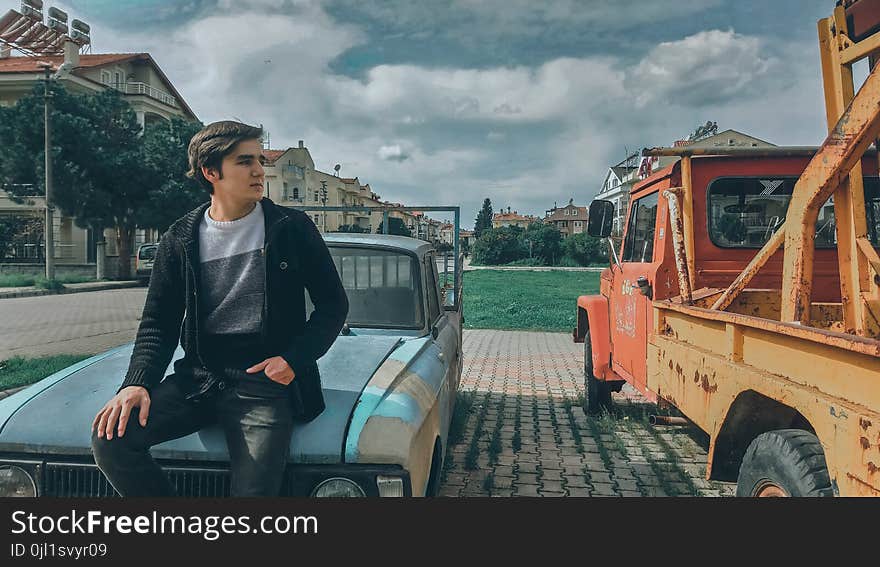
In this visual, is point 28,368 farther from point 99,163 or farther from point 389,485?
point 99,163

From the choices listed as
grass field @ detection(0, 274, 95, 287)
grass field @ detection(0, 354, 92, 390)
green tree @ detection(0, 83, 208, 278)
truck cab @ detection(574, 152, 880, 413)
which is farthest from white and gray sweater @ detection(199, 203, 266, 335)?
grass field @ detection(0, 274, 95, 287)

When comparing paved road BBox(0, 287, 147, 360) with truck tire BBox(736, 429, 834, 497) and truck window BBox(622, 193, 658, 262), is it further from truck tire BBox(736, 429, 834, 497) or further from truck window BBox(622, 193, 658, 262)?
truck tire BBox(736, 429, 834, 497)

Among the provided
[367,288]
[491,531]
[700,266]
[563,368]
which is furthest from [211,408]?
[563,368]

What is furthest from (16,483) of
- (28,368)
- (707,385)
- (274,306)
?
(28,368)

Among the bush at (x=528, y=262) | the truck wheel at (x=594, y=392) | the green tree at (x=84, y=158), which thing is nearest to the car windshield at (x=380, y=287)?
the truck wheel at (x=594, y=392)

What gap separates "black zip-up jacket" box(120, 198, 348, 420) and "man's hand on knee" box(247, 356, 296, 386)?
0.03 metres

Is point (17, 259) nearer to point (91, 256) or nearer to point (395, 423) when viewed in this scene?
point (91, 256)

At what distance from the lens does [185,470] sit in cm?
208

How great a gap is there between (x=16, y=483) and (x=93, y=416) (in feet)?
0.96

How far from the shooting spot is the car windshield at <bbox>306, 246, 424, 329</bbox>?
144 inches

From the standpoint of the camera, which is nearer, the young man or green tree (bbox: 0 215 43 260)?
the young man

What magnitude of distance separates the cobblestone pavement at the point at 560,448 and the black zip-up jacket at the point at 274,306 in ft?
7.30

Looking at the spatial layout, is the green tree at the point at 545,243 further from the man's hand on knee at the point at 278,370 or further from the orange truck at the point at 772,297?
→ the man's hand on knee at the point at 278,370

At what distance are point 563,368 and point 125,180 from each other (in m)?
20.5
